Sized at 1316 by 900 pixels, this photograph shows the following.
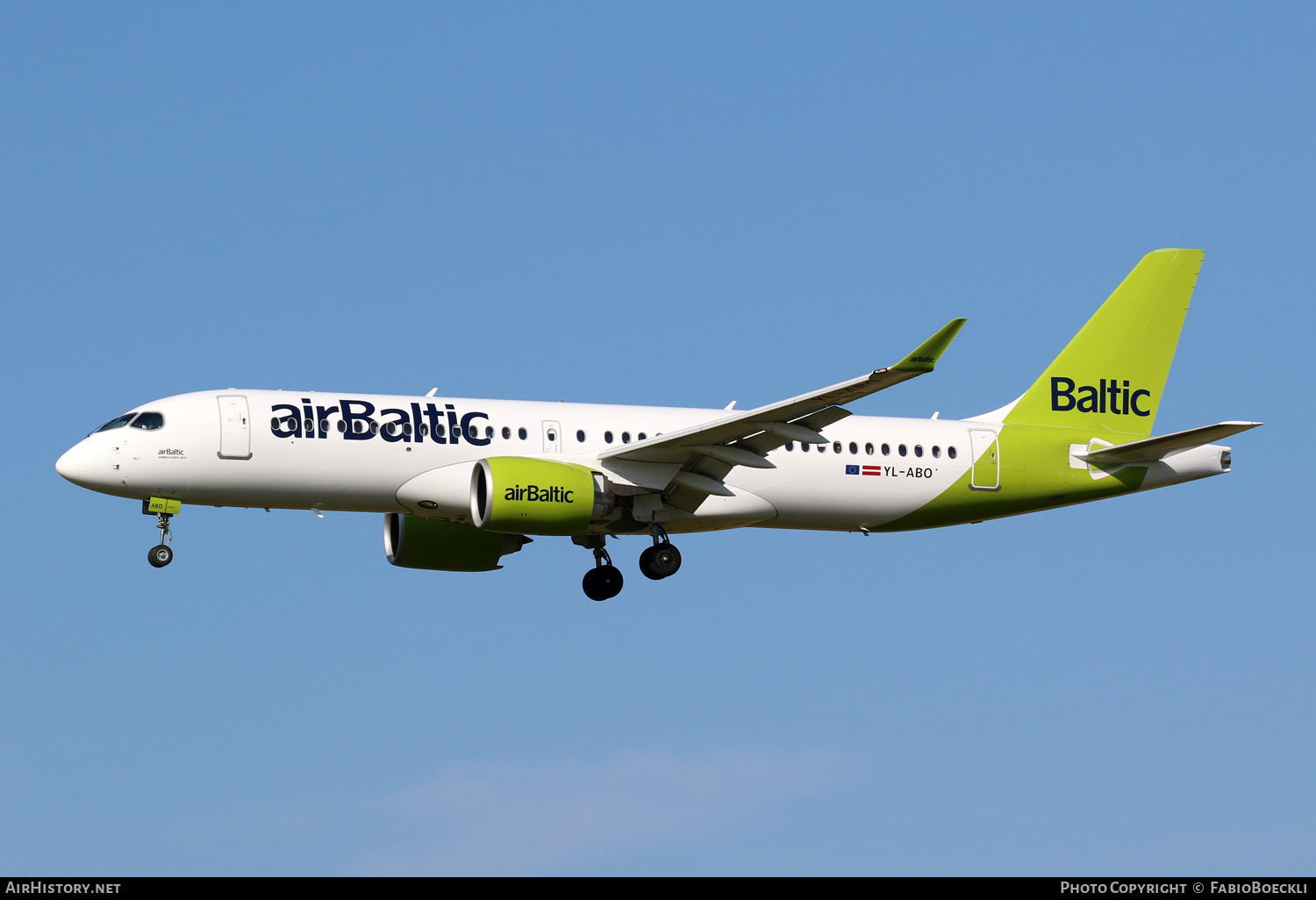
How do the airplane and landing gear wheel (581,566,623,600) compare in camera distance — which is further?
landing gear wheel (581,566,623,600)

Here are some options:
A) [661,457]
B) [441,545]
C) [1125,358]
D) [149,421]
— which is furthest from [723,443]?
[1125,358]

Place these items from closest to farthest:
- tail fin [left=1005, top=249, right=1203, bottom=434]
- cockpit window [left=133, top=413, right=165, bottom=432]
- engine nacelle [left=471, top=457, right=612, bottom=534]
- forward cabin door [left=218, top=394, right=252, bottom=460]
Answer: engine nacelle [left=471, top=457, right=612, bottom=534] → forward cabin door [left=218, top=394, right=252, bottom=460] → cockpit window [left=133, top=413, right=165, bottom=432] → tail fin [left=1005, top=249, right=1203, bottom=434]

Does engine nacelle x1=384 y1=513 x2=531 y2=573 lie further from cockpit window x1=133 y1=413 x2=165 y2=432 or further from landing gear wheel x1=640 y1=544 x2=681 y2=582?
cockpit window x1=133 y1=413 x2=165 y2=432

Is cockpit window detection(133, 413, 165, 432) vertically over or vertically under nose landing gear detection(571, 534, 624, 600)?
over

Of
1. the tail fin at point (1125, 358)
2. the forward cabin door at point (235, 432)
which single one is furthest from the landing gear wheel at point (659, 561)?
the tail fin at point (1125, 358)

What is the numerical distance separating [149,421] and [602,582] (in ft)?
35.4

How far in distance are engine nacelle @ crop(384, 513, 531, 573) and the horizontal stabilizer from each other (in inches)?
549

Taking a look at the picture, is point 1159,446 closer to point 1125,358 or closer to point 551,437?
point 1125,358

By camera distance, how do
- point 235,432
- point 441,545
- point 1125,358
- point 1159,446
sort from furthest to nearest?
point 1125,358 < point 441,545 < point 1159,446 < point 235,432

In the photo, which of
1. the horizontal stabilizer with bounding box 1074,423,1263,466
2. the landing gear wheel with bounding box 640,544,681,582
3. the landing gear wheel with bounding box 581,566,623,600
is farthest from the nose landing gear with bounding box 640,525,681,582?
the horizontal stabilizer with bounding box 1074,423,1263,466

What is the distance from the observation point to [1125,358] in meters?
41.9

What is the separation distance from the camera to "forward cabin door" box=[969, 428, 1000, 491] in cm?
3925
